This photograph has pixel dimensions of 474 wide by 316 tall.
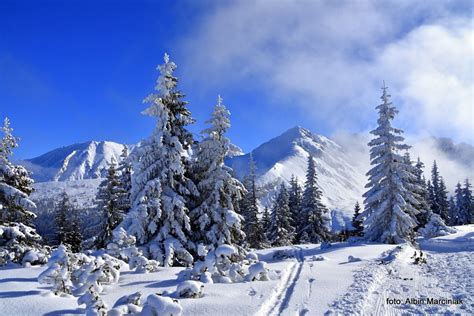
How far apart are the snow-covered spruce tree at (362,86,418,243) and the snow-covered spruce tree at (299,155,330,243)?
16504mm

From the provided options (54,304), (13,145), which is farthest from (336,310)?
(13,145)

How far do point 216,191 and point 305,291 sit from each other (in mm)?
10371

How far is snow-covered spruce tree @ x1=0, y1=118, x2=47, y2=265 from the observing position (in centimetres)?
1717

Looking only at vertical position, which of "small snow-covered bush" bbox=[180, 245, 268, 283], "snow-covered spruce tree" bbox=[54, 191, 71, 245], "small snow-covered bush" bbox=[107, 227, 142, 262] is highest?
"snow-covered spruce tree" bbox=[54, 191, 71, 245]

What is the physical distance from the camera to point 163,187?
19.5 metres

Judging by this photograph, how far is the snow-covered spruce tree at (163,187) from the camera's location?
18.2 m

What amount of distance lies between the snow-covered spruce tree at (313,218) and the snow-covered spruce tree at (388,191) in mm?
16504

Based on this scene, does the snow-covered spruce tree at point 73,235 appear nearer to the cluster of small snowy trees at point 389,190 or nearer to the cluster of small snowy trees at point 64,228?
the cluster of small snowy trees at point 64,228

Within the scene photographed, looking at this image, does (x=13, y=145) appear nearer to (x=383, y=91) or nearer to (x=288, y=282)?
(x=288, y=282)

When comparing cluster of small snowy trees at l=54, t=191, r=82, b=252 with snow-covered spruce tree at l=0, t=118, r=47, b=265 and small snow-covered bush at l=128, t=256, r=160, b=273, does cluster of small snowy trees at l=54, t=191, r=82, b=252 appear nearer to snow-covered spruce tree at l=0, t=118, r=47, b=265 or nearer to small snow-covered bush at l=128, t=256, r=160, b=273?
snow-covered spruce tree at l=0, t=118, r=47, b=265

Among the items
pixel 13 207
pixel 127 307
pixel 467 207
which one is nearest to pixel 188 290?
pixel 127 307

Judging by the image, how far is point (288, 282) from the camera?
11609mm

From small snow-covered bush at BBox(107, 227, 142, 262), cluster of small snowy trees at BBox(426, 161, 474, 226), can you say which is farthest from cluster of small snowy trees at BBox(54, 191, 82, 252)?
cluster of small snowy trees at BBox(426, 161, 474, 226)

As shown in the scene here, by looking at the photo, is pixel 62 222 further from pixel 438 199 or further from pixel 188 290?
pixel 438 199
